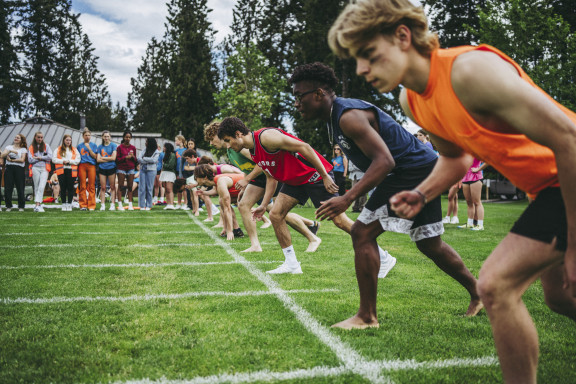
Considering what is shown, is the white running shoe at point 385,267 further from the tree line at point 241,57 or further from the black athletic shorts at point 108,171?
the tree line at point 241,57

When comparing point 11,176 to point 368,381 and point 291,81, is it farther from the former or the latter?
point 368,381

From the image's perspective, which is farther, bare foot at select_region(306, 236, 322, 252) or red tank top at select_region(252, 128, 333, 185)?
bare foot at select_region(306, 236, 322, 252)

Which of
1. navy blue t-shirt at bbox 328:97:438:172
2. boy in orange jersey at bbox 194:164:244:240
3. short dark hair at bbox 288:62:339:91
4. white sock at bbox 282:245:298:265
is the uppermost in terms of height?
short dark hair at bbox 288:62:339:91

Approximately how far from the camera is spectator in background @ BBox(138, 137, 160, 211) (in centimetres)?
1391

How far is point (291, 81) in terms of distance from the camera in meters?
3.95

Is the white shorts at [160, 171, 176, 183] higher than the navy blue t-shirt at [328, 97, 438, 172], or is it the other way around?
the navy blue t-shirt at [328, 97, 438, 172]

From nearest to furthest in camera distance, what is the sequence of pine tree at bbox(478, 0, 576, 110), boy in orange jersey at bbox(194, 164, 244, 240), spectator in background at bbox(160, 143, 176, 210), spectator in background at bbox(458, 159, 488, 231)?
boy in orange jersey at bbox(194, 164, 244, 240) → spectator in background at bbox(458, 159, 488, 231) → spectator in background at bbox(160, 143, 176, 210) → pine tree at bbox(478, 0, 576, 110)

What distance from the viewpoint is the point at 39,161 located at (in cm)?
1281

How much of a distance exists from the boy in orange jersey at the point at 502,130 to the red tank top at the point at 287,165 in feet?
11.4

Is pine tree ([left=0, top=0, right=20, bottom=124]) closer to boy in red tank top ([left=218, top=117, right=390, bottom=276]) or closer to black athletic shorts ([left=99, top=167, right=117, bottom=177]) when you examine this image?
black athletic shorts ([left=99, top=167, right=117, bottom=177])

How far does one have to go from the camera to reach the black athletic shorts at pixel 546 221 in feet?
5.56

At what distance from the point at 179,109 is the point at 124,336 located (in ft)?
140

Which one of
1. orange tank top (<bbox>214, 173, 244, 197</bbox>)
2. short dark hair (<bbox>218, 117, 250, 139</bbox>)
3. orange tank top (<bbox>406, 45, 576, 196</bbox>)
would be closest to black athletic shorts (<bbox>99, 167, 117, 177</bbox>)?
orange tank top (<bbox>214, 173, 244, 197</bbox>)

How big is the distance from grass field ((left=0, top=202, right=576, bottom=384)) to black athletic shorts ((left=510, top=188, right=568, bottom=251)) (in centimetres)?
101
